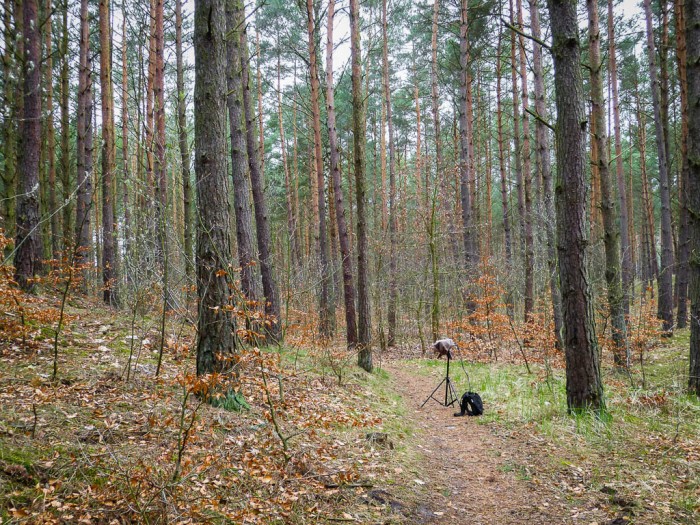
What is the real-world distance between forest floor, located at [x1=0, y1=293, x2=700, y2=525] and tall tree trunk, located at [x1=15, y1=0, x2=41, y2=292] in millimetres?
1605

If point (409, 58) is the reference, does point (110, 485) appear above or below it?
below

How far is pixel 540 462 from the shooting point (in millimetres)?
4473

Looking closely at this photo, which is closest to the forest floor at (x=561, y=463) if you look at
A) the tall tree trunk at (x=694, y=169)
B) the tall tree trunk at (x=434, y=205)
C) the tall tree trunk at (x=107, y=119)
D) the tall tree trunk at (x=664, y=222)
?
the tall tree trunk at (x=694, y=169)

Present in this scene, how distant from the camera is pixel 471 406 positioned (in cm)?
696

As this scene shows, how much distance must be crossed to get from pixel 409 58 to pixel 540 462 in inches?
836

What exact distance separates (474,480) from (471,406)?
8.83 ft

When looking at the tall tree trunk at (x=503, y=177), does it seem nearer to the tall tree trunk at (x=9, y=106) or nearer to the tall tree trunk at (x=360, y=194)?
the tall tree trunk at (x=360, y=194)

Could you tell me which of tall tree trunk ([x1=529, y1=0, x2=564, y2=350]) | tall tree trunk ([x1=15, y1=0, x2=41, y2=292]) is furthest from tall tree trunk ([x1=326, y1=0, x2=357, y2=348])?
tall tree trunk ([x1=15, y1=0, x2=41, y2=292])

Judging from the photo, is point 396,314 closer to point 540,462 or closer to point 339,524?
point 540,462

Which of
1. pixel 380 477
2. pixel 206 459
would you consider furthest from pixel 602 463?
pixel 206 459

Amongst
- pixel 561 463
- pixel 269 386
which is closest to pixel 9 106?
pixel 269 386

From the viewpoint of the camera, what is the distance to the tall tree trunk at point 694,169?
18.8 feet

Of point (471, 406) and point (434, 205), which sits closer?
point (471, 406)

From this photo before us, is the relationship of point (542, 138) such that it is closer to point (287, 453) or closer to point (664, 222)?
point (664, 222)
